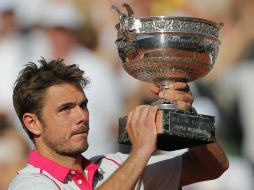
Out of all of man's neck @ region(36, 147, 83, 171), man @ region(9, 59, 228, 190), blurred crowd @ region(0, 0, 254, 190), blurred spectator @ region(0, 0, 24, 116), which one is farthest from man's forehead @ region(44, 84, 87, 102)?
blurred spectator @ region(0, 0, 24, 116)

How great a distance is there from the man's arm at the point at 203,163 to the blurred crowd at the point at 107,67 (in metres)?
1.26

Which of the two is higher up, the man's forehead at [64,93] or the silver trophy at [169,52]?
the silver trophy at [169,52]

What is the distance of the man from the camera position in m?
2.63

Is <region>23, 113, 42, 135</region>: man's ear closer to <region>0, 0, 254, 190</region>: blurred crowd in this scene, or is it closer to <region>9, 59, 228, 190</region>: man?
<region>9, 59, 228, 190</region>: man

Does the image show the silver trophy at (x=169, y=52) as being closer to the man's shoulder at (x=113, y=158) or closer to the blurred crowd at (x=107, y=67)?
the man's shoulder at (x=113, y=158)

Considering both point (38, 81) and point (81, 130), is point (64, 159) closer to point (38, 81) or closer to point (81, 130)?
point (81, 130)

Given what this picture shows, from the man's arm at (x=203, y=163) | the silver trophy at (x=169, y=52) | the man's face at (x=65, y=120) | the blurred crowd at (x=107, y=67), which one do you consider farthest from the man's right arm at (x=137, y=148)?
the blurred crowd at (x=107, y=67)

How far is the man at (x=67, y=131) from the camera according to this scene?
263 cm

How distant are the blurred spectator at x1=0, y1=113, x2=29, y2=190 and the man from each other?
142 centimetres

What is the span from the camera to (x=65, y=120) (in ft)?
9.20

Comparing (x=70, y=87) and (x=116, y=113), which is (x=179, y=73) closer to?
(x=70, y=87)

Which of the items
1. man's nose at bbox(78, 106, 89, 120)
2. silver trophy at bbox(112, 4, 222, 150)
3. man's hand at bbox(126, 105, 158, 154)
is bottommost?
man's hand at bbox(126, 105, 158, 154)

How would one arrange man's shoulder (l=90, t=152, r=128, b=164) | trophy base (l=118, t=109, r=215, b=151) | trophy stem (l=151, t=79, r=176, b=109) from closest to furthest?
trophy base (l=118, t=109, r=215, b=151) < trophy stem (l=151, t=79, r=176, b=109) < man's shoulder (l=90, t=152, r=128, b=164)

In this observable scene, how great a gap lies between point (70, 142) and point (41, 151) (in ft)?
0.56
